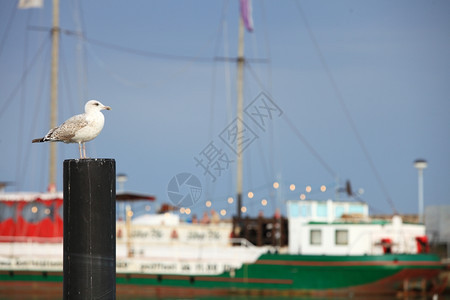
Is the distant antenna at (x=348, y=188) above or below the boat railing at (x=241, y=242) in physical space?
above

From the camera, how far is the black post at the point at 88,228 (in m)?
6.18

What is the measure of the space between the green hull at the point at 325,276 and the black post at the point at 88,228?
90.3 feet

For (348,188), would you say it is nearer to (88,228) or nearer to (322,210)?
(322,210)

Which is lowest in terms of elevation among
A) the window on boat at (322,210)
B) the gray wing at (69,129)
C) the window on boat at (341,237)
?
the window on boat at (341,237)

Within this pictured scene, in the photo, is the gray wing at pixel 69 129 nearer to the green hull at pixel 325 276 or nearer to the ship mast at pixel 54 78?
the green hull at pixel 325 276

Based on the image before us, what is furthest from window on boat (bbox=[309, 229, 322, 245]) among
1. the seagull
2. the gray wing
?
the seagull

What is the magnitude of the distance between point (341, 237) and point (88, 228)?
2794 cm

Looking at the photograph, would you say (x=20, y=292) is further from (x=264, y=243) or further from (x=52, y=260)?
(x=264, y=243)

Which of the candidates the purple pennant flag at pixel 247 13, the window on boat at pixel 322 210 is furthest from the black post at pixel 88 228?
the purple pennant flag at pixel 247 13

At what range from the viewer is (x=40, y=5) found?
42.2 m

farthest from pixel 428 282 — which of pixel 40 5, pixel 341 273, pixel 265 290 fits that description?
pixel 40 5

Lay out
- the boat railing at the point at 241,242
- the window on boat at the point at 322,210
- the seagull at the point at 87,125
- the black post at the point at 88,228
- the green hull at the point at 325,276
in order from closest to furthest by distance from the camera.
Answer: the black post at the point at 88,228
the seagull at the point at 87,125
the green hull at the point at 325,276
the window on boat at the point at 322,210
the boat railing at the point at 241,242

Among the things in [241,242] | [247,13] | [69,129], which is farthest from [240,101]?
[69,129]

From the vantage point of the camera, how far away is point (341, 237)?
110 ft
